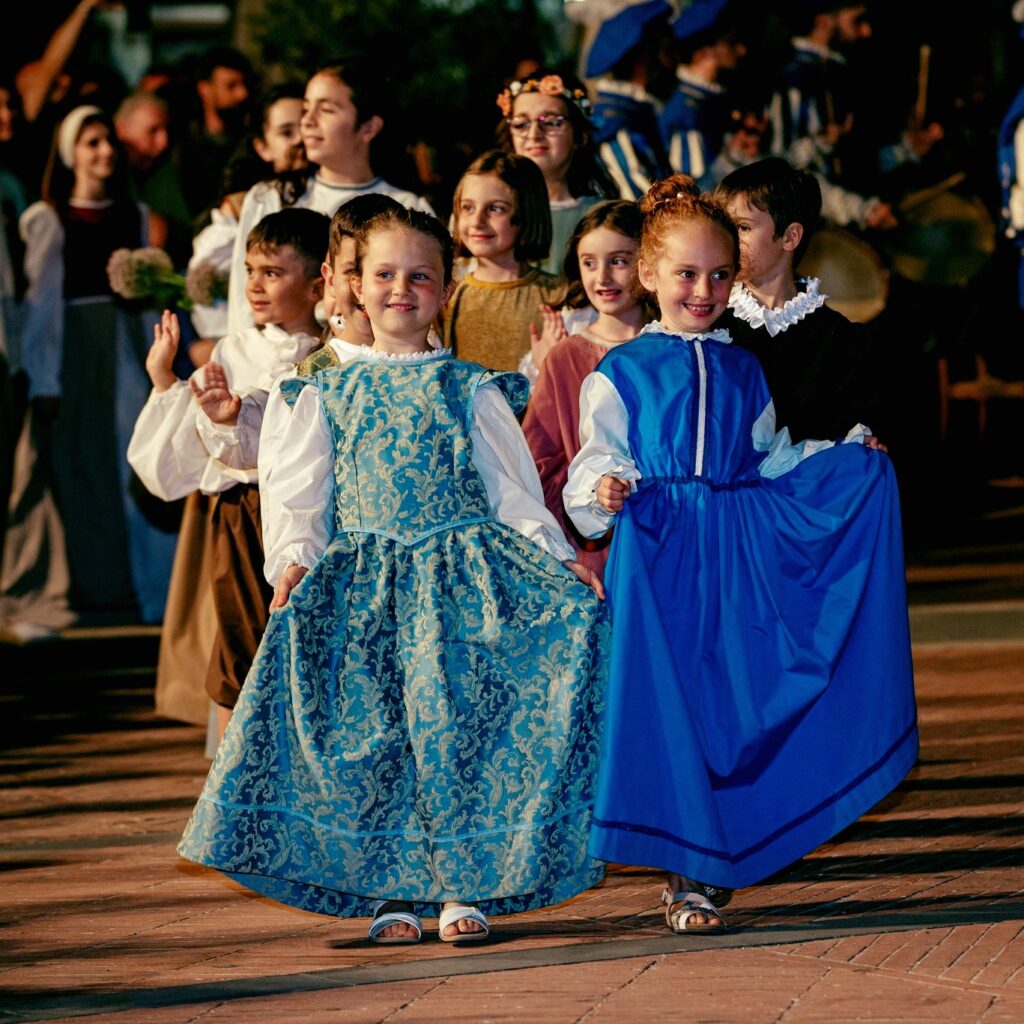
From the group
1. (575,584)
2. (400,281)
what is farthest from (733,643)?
(400,281)

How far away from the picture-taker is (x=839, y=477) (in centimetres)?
576

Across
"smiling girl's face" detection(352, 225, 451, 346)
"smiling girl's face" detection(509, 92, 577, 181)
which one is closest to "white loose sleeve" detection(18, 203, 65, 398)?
"smiling girl's face" detection(509, 92, 577, 181)

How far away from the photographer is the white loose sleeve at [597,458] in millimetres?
5477

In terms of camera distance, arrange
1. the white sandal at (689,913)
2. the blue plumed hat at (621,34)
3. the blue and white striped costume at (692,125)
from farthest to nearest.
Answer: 1. the blue and white striped costume at (692,125)
2. the blue plumed hat at (621,34)
3. the white sandal at (689,913)

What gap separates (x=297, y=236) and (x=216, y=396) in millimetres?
695

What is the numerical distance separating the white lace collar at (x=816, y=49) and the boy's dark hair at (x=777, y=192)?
26.3 ft

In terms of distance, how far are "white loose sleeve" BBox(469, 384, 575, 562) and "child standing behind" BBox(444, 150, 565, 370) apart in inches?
53.2

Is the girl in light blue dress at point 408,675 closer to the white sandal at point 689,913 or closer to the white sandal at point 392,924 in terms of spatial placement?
the white sandal at point 392,924

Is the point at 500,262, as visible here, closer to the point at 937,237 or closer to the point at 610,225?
the point at 610,225

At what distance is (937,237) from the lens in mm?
13344

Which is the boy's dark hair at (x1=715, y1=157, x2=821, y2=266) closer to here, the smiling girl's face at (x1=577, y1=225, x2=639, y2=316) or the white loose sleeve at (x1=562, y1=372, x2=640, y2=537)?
the smiling girl's face at (x1=577, y1=225, x2=639, y2=316)

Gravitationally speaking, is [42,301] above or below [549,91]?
below

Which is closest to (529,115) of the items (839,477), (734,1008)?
(839,477)

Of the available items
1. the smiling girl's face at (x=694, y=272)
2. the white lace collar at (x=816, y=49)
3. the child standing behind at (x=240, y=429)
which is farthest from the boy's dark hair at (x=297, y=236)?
the white lace collar at (x=816, y=49)
